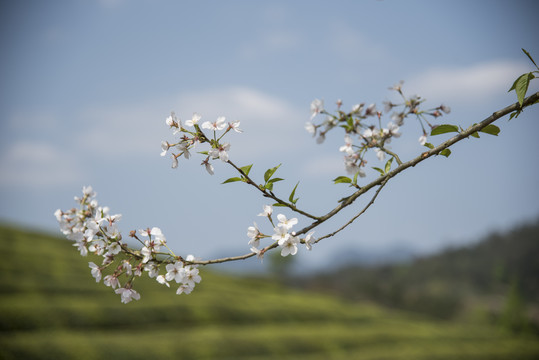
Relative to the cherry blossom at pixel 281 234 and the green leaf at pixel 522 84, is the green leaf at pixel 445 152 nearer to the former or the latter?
the green leaf at pixel 522 84

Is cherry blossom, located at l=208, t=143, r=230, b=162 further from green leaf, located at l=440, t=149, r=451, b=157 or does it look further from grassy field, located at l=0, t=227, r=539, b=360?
grassy field, located at l=0, t=227, r=539, b=360

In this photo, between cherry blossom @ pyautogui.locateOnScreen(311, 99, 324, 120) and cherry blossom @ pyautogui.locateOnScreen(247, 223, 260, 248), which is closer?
cherry blossom @ pyautogui.locateOnScreen(247, 223, 260, 248)

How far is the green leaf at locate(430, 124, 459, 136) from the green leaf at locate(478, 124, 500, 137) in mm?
95

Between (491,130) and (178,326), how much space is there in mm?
13432

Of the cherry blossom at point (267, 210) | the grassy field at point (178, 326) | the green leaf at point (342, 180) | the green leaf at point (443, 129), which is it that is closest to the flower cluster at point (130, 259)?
the cherry blossom at point (267, 210)

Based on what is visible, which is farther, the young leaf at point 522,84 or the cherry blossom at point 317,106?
the cherry blossom at point 317,106

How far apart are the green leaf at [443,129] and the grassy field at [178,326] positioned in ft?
→ 31.7

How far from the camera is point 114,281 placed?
1376 mm

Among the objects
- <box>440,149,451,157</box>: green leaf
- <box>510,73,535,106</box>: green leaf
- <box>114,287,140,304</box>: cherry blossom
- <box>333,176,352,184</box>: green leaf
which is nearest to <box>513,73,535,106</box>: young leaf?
<box>510,73,535,106</box>: green leaf

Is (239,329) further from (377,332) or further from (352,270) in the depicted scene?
(352,270)

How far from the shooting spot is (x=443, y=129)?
1.38m

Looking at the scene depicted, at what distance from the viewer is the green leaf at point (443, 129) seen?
4.44 feet

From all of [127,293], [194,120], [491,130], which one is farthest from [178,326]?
[491,130]

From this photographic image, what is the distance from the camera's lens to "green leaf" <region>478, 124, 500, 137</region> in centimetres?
136
